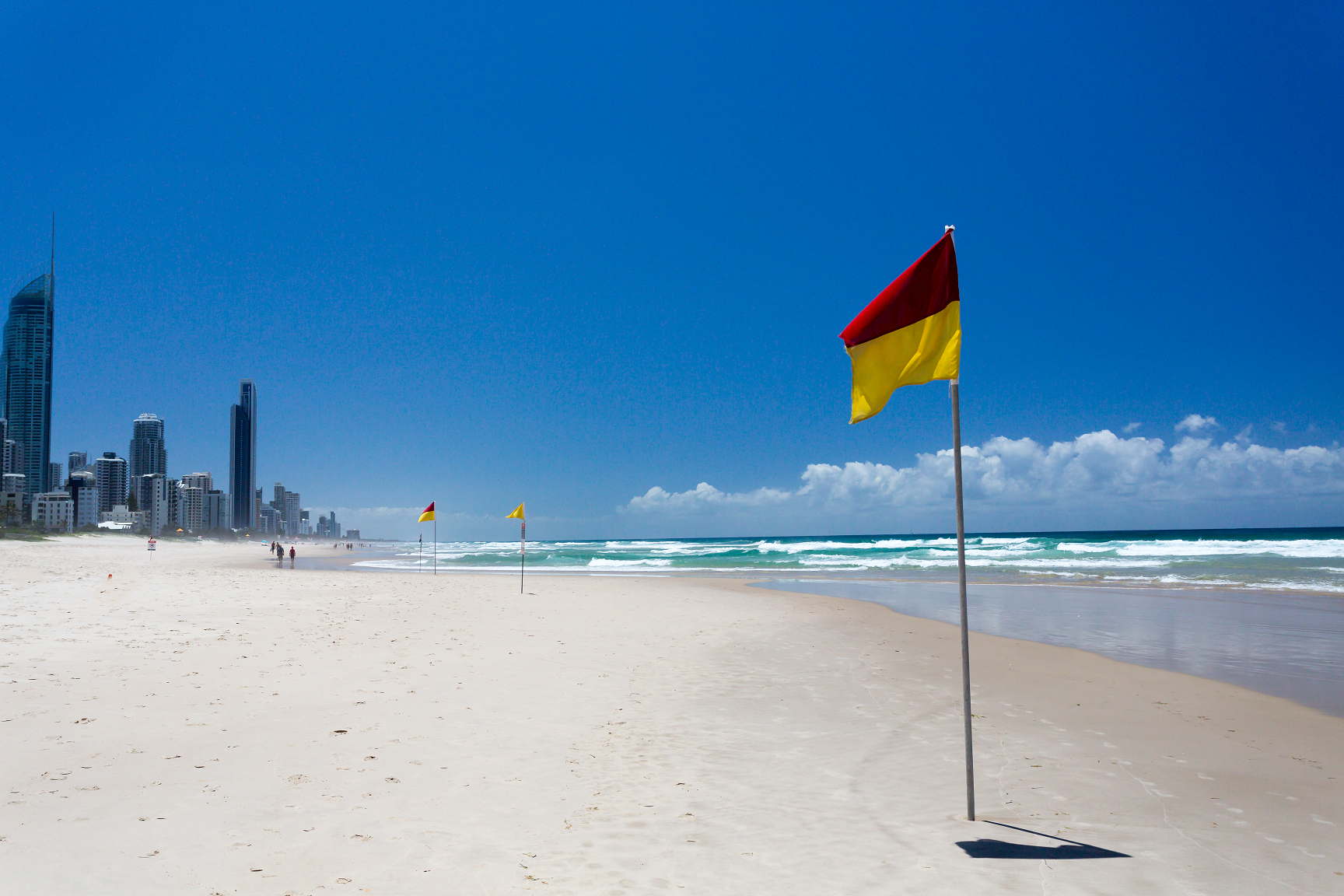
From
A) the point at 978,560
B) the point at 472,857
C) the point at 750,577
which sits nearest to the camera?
the point at 472,857

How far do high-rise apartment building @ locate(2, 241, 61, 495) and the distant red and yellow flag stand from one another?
23198 centimetres

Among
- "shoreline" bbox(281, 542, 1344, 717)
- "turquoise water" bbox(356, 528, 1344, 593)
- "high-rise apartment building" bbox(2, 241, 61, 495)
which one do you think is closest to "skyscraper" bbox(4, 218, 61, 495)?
"high-rise apartment building" bbox(2, 241, 61, 495)

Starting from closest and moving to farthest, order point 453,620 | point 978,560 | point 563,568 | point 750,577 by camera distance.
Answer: point 453,620 < point 750,577 < point 563,568 < point 978,560

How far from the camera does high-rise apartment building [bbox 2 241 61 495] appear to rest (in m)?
179

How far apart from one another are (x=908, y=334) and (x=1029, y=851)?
149 inches

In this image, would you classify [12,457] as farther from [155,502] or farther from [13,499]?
[13,499]

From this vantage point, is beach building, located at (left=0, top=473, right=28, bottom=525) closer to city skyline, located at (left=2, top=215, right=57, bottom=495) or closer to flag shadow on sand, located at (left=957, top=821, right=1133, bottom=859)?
city skyline, located at (left=2, top=215, right=57, bottom=495)

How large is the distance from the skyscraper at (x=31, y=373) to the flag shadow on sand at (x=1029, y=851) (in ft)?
764

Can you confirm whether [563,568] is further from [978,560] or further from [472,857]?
[472,857]

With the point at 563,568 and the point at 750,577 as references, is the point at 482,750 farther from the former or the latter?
the point at 563,568

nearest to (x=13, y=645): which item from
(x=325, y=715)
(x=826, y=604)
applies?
(x=325, y=715)

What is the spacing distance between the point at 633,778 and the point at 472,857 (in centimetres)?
189

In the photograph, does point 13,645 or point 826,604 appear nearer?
point 13,645

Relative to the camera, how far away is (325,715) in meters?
7.89
